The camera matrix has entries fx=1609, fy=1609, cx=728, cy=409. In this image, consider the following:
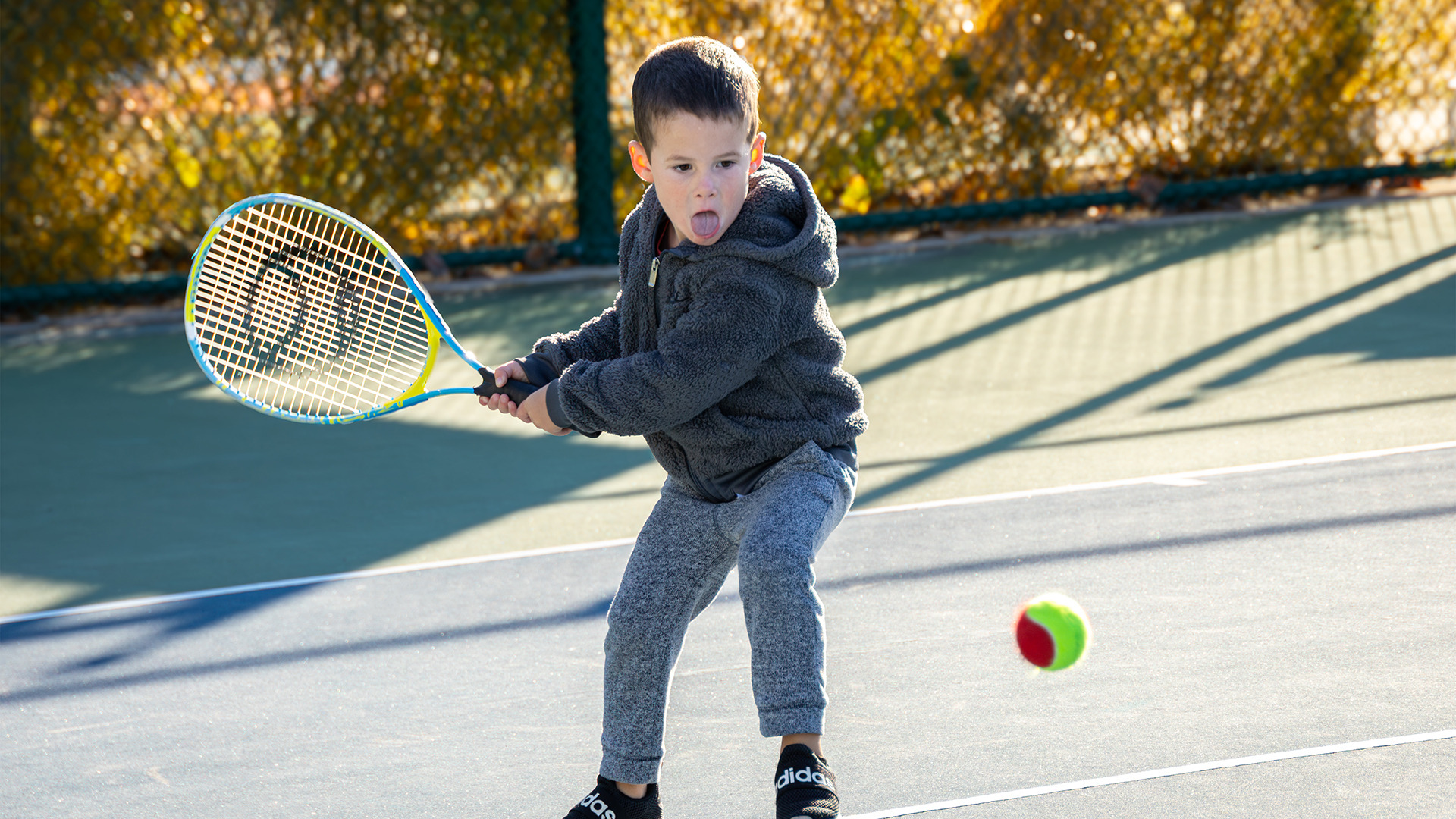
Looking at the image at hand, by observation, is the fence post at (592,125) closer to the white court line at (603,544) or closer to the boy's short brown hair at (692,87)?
the white court line at (603,544)

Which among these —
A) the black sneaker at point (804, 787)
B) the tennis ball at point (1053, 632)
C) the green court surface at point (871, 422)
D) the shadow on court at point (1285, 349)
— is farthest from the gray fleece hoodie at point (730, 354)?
the shadow on court at point (1285, 349)

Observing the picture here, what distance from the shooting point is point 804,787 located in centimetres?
225

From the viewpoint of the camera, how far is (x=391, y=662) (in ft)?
10.8

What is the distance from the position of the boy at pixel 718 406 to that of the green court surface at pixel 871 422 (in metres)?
1.61

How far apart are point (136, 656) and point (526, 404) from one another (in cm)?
143

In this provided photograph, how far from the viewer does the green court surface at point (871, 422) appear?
4184mm

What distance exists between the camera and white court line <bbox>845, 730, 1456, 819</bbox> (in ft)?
8.17

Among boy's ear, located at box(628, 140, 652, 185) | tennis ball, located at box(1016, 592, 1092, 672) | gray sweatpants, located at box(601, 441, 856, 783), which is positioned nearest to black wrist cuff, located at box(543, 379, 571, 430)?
gray sweatpants, located at box(601, 441, 856, 783)

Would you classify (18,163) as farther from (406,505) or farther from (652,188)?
(652,188)

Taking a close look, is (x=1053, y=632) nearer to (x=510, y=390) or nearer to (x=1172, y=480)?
(x=510, y=390)

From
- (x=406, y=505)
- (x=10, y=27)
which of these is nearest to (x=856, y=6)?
(x=10, y=27)

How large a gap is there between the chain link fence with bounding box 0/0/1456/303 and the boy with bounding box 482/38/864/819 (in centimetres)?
513

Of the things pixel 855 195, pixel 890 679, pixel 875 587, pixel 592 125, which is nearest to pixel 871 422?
pixel 875 587

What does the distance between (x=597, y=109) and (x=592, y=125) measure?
0.26ft
